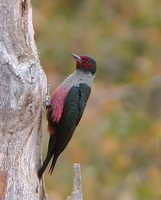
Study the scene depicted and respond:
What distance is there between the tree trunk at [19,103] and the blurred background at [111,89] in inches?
193

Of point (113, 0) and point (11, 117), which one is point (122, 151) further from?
point (11, 117)

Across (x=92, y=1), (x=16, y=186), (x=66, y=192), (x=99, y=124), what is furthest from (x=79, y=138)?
(x=16, y=186)

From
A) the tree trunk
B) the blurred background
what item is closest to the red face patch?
the tree trunk

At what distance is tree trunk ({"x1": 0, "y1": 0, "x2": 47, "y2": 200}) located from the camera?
21.1ft

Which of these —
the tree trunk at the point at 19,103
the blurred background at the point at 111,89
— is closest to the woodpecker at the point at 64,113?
the tree trunk at the point at 19,103

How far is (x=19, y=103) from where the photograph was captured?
253 inches

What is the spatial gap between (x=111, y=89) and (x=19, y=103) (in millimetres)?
7313

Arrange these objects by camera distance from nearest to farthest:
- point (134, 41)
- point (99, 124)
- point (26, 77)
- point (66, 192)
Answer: point (26, 77), point (66, 192), point (99, 124), point (134, 41)

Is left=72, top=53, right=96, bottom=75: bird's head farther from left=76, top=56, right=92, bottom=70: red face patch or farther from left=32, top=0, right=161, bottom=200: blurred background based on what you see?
left=32, top=0, right=161, bottom=200: blurred background

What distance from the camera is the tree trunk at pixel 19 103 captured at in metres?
6.44

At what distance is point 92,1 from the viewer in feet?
47.9

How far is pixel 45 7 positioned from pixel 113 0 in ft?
3.22

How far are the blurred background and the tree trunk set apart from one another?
16.1 ft

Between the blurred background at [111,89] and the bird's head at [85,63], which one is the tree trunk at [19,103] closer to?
the bird's head at [85,63]
